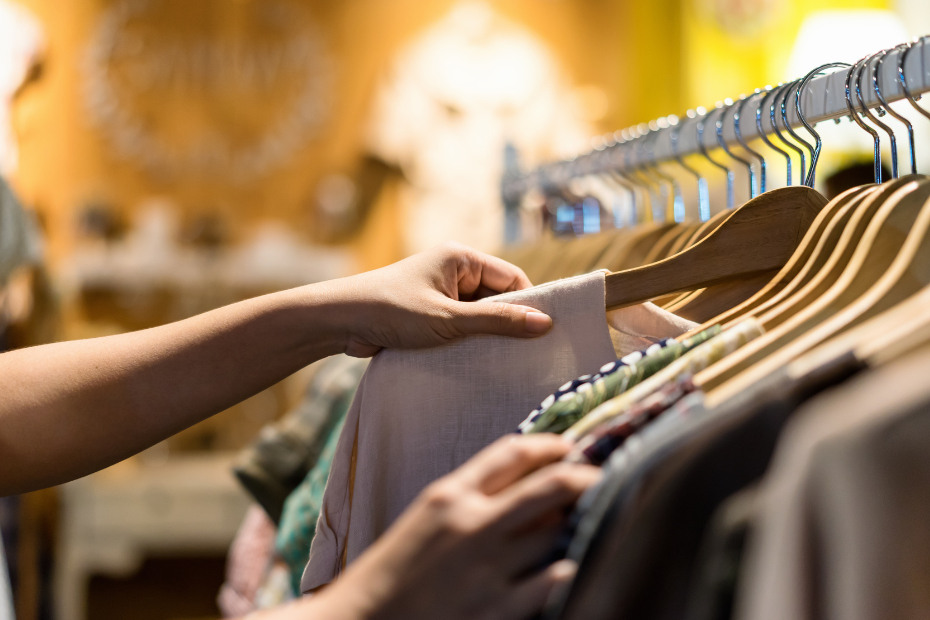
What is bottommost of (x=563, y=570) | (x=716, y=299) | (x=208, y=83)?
(x=563, y=570)

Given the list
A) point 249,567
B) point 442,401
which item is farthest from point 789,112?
point 249,567

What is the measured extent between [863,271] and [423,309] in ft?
1.00

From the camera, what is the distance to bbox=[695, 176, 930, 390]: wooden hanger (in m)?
0.43

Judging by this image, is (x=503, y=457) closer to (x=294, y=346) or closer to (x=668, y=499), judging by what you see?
(x=668, y=499)

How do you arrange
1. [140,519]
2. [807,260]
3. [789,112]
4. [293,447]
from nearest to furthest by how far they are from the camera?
[807,260] → [789,112] → [293,447] → [140,519]

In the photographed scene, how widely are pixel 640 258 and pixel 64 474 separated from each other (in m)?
0.57

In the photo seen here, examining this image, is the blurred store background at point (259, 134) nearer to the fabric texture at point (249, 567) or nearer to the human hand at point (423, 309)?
the fabric texture at point (249, 567)

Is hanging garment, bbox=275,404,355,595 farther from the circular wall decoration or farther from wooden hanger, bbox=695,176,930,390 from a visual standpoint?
the circular wall decoration

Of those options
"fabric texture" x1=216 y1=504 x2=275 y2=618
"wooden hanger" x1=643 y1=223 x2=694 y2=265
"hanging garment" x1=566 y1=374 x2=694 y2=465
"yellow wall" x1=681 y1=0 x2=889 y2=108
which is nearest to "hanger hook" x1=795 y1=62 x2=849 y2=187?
"wooden hanger" x1=643 y1=223 x2=694 y2=265

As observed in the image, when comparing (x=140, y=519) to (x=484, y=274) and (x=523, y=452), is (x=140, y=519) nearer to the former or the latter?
(x=484, y=274)

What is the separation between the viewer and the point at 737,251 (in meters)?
0.59

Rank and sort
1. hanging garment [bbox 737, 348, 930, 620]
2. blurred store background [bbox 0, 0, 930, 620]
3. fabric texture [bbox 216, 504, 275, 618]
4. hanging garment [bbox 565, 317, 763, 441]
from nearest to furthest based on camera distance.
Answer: hanging garment [bbox 737, 348, 930, 620]
hanging garment [bbox 565, 317, 763, 441]
fabric texture [bbox 216, 504, 275, 618]
blurred store background [bbox 0, 0, 930, 620]

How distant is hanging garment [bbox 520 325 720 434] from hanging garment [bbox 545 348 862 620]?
11cm

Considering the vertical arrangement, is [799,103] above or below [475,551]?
above
